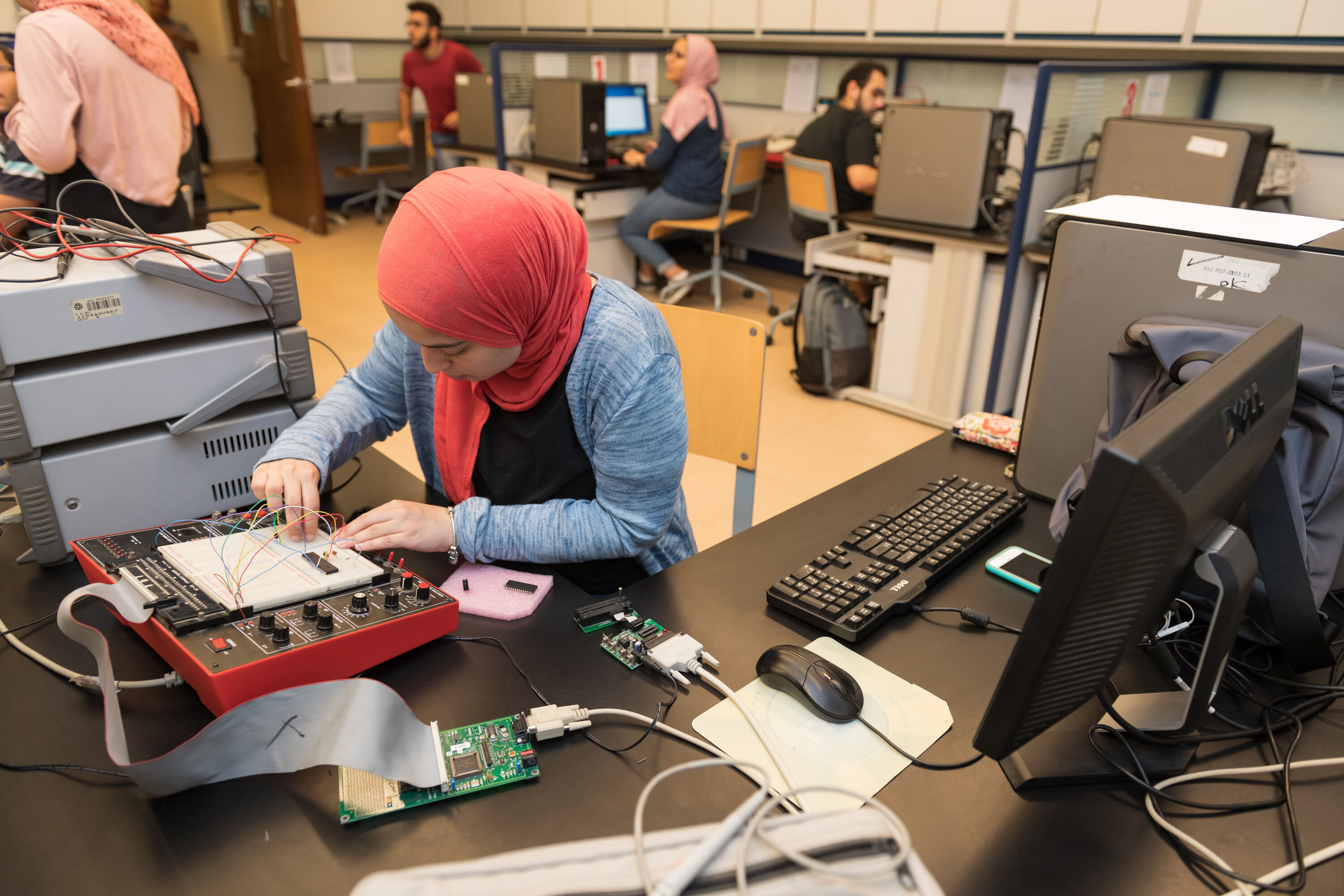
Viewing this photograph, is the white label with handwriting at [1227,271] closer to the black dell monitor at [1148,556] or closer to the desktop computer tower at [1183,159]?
the black dell monitor at [1148,556]

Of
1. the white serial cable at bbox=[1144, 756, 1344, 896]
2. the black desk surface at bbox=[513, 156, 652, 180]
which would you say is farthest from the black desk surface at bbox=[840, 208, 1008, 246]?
the white serial cable at bbox=[1144, 756, 1344, 896]

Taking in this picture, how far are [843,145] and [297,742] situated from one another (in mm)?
3539

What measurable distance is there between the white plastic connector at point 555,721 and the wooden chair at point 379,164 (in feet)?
18.1

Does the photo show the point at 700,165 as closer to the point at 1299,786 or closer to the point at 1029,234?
the point at 1029,234

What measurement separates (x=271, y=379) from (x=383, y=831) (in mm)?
685

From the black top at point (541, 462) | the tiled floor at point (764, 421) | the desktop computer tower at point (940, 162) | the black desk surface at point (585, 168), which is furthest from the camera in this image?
the black desk surface at point (585, 168)

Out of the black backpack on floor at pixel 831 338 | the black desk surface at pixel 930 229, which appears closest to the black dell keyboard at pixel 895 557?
the black desk surface at pixel 930 229

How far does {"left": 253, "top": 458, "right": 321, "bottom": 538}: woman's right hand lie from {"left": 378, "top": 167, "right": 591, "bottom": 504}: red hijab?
0.87 ft

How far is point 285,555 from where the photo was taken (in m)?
0.89

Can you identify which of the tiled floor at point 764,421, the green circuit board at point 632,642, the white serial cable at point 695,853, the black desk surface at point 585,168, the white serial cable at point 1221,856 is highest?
the black desk surface at point 585,168

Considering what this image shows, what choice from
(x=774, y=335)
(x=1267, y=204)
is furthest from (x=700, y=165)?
(x=1267, y=204)

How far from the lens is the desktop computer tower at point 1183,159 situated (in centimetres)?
246

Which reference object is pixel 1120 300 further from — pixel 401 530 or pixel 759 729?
pixel 401 530

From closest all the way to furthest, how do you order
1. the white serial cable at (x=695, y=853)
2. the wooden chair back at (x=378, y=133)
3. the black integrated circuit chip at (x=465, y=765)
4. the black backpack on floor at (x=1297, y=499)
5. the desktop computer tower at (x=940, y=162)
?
1. the white serial cable at (x=695, y=853)
2. the black integrated circuit chip at (x=465, y=765)
3. the black backpack on floor at (x=1297, y=499)
4. the desktop computer tower at (x=940, y=162)
5. the wooden chair back at (x=378, y=133)
